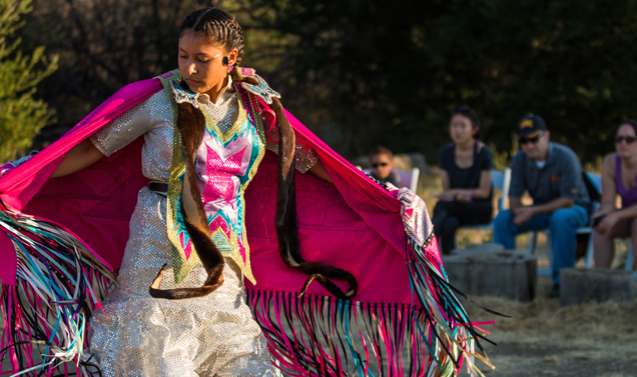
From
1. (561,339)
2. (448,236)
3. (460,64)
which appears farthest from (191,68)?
(460,64)

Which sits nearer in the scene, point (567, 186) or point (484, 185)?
point (567, 186)

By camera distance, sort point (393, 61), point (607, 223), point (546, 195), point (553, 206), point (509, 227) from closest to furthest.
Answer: point (607, 223)
point (553, 206)
point (546, 195)
point (509, 227)
point (393, 61)

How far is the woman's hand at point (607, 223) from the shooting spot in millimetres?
4758

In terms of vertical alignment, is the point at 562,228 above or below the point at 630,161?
below

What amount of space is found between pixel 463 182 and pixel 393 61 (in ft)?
34.0

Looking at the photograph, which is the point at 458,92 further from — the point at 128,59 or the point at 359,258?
the point at 359,258

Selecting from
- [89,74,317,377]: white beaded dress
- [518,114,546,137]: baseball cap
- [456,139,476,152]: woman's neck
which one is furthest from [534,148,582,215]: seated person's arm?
[89,74,317,377]: white beaded dress

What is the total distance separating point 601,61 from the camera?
522 inches

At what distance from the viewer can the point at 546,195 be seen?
Result: 17.5ft

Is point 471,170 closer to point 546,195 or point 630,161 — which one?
point 546,195

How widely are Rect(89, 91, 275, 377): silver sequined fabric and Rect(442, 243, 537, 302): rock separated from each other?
2751 millimetres

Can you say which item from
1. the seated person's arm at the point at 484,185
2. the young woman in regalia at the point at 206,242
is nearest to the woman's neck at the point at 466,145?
the seated person's arm at the point at 484,185

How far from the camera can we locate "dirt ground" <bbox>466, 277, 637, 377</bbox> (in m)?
3.36

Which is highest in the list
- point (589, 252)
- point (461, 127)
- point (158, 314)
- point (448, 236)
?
point (461, 127)
